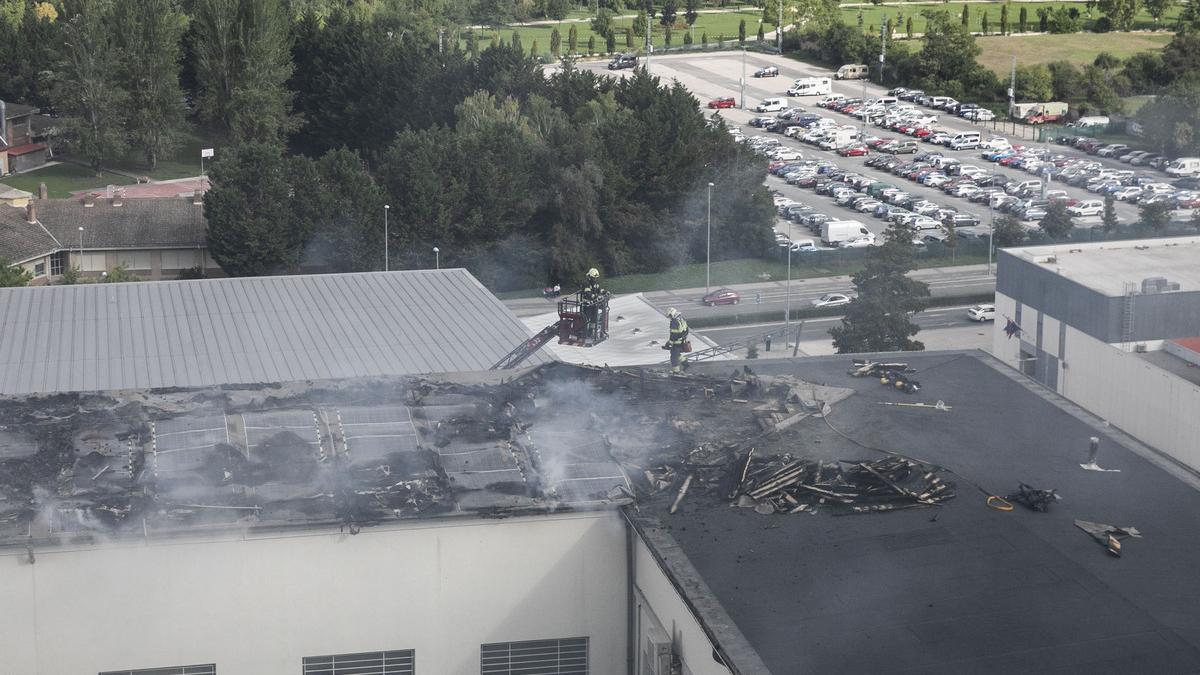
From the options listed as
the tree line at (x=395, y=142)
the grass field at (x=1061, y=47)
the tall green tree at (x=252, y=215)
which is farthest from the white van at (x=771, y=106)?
the tall green tree at (x=252, y=215)

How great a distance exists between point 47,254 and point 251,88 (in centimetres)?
1420

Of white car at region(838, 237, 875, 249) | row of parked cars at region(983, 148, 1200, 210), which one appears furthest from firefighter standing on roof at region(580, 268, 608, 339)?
row of parked cars at region(983, 148, 1200, 210)

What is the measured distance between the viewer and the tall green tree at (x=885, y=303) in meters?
33.8

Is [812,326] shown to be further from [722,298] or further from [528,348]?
[528,348]

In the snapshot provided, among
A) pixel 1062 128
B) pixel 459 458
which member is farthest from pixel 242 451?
pixel 1062 128

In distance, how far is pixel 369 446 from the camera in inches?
632

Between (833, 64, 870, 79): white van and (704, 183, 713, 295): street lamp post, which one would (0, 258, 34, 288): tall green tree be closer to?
(704, 183, 713, 295): street lamp post

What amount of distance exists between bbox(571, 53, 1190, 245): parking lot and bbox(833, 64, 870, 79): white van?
1.31 ft

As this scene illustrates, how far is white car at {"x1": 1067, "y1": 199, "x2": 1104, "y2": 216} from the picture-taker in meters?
49.8

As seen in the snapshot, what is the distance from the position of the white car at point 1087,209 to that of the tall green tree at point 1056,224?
263 cm

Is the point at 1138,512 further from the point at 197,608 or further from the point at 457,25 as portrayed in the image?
the point at 457,25

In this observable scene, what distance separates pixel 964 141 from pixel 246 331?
40760 mm

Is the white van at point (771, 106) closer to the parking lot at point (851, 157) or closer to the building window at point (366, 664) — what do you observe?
the parking lot at point (851, 157)

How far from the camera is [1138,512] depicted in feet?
50.2
